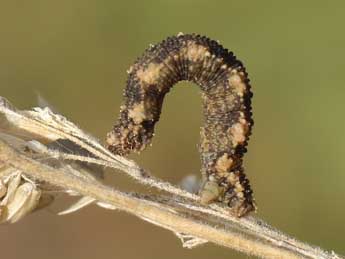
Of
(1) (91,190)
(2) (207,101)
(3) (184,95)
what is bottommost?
(1) (91,190)

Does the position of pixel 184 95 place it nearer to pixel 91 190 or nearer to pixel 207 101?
pixel 207 101

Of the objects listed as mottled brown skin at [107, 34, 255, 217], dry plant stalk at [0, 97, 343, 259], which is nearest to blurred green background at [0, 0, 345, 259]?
mottled brown skin at [107, 34, 255, 217]

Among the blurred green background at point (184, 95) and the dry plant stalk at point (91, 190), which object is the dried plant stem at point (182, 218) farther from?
the blurred green background at point (184, 95)

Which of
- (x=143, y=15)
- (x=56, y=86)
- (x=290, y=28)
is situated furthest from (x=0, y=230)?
(x=290, y=28)

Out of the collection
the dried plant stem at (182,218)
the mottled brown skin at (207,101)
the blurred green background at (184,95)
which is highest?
the blurred green background at (184,95)

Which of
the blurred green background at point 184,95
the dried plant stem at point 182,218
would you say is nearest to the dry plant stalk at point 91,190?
the dried plant stem at point 182,218

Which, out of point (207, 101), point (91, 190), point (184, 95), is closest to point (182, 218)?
point (91, 190)
